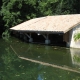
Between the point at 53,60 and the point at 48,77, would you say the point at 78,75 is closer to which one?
the point at 48,77

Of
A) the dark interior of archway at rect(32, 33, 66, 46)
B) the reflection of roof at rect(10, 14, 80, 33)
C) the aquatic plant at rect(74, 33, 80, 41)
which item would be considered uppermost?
the reflection of roof at rect(10, 14, 80, 33)

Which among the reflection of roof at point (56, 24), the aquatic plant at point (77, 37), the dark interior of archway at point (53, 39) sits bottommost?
the dark interior of archway at point (53, 39)

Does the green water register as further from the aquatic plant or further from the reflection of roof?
the reflection of roof

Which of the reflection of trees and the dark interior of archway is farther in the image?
the dark interior of archway

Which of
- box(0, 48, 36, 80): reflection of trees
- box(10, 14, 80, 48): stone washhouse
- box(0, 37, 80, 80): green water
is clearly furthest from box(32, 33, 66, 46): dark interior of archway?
box(0, 48, 36, 80): reflection of trees

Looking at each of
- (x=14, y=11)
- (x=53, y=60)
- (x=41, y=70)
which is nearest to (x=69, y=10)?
(x=14, y=11)

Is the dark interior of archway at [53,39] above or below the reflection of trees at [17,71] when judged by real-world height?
below

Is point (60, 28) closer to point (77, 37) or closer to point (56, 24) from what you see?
point (56, 24)

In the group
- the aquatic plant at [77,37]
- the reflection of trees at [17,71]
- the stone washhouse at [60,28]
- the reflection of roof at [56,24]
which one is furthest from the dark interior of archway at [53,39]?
the reflection of trees at [17,71]

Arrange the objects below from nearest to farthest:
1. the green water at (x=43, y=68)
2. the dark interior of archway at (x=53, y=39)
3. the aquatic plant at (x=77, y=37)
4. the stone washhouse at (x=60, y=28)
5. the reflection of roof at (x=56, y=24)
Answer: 1. the green water at (x=43, y=68)
2. the aquatic plant at (x=77, y=37)
3. the stone washhouse at (x=60, y=28)
4. the reflection of roof at (x=56, y=24)
5. the dark interior of archway at (x=53, y=39)

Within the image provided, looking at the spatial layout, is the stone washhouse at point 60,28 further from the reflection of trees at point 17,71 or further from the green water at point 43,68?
the reflection of trees at point 17,71

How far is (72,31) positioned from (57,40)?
18.1 ft

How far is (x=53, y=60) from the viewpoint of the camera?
52.5 feet

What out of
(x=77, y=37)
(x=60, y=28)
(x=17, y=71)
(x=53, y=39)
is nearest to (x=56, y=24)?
(x=60, y=28)
